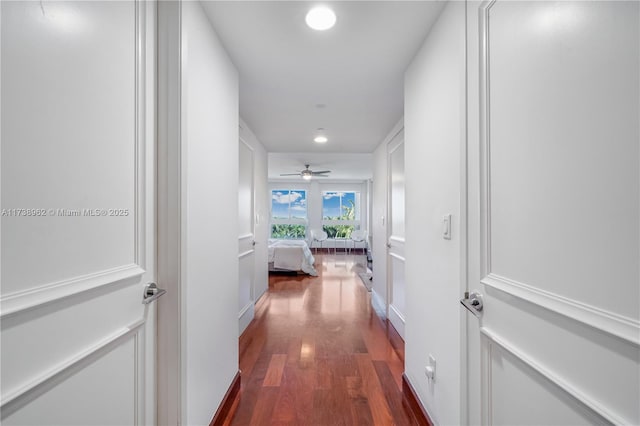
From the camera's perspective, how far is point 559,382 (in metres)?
0.69

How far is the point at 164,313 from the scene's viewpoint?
1133 millimetres

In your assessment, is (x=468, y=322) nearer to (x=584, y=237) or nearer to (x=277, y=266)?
(x=584, y=237)

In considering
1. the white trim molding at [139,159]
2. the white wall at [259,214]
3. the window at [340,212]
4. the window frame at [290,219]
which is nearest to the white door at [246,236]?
the white wall at [259,214]

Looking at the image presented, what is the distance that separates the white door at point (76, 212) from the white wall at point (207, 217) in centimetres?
16

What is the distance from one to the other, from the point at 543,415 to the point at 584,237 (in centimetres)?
51

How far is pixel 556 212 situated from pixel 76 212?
1.27m

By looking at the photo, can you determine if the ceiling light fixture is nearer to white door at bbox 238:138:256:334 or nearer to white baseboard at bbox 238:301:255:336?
white door at bbox 238:138:256:334

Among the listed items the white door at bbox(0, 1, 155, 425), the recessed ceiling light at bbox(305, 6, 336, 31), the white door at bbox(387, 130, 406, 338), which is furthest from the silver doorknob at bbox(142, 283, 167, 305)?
the white door at bbox(387, 130, 406, 338)

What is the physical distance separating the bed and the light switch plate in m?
4.52

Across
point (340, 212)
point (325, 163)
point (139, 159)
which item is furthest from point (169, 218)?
point (340, 212)

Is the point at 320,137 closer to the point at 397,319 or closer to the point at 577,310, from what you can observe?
the point at 397,319

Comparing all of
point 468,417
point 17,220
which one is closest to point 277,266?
point 468,417

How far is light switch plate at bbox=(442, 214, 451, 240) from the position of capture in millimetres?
1312

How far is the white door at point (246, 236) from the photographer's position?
2907mm
